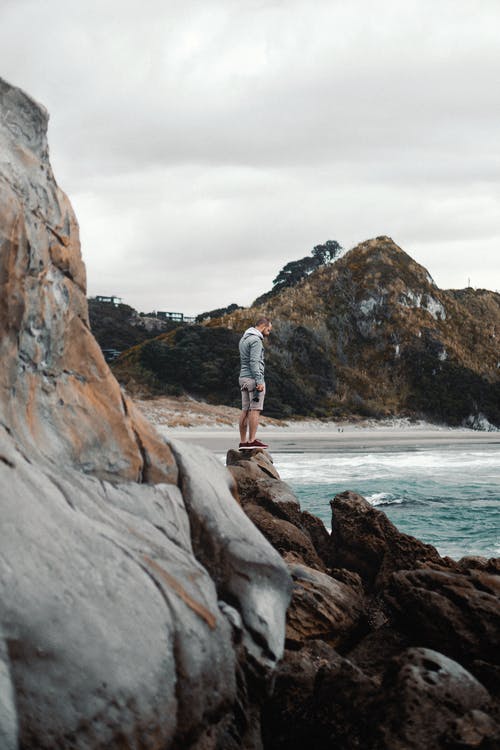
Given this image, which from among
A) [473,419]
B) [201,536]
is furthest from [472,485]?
[473,419]

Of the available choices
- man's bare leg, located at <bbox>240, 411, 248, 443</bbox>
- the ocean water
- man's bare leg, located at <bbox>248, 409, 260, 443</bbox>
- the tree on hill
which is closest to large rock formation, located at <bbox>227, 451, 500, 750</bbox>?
man's bare leg, located at <bbox>248, 409, 260, 443</bbox>

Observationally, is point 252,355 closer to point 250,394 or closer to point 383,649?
point 250,394

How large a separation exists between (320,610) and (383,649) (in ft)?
1.98

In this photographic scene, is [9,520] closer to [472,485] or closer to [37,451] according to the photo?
[37,451]

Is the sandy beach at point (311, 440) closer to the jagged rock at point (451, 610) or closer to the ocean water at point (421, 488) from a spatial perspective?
the ocean water at point (421, 488)

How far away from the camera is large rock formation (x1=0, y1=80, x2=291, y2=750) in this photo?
Result: 4215 mm

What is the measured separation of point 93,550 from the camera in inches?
187

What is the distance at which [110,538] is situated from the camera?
4.93 metres

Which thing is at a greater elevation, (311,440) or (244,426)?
(244,426)

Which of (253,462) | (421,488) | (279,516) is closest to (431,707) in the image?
(279,516)

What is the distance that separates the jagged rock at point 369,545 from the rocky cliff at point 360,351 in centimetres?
4114

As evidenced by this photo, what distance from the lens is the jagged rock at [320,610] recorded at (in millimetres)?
6309

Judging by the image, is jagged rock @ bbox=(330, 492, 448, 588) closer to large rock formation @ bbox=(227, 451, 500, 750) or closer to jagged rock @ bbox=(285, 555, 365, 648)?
large rock formation @ bbox=(227, 451, 500, 750)

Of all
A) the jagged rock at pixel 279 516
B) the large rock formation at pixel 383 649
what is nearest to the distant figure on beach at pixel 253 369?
the jagged rock at pixel 279 516
